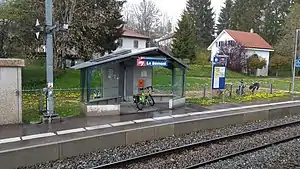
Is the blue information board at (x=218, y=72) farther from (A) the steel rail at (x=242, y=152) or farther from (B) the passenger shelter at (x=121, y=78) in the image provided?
(A) the steel rail at (x=242, y=152)

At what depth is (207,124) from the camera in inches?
475

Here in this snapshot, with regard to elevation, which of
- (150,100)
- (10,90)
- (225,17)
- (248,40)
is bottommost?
(150,100)

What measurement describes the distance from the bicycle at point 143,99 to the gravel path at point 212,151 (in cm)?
510

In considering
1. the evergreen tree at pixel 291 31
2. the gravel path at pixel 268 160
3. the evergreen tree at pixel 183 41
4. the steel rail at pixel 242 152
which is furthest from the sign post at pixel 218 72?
the evergreen tree at pixel 291 31

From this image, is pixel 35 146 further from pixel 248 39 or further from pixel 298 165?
pixel 248 39

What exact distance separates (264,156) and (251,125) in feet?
14.2

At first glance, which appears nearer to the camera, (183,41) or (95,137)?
(95,137)

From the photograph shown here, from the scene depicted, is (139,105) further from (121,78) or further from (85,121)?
(85,121)

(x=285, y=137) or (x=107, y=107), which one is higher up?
(x=107, y=107)

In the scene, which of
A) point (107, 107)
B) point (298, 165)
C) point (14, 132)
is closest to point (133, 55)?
point (107, 107)

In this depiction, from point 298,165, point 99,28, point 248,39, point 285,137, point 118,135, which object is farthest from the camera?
point 248,39

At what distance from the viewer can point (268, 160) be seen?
847 cm

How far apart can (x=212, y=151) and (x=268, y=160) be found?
1656mm

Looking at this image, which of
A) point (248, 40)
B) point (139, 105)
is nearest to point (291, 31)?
point (248, 40)
